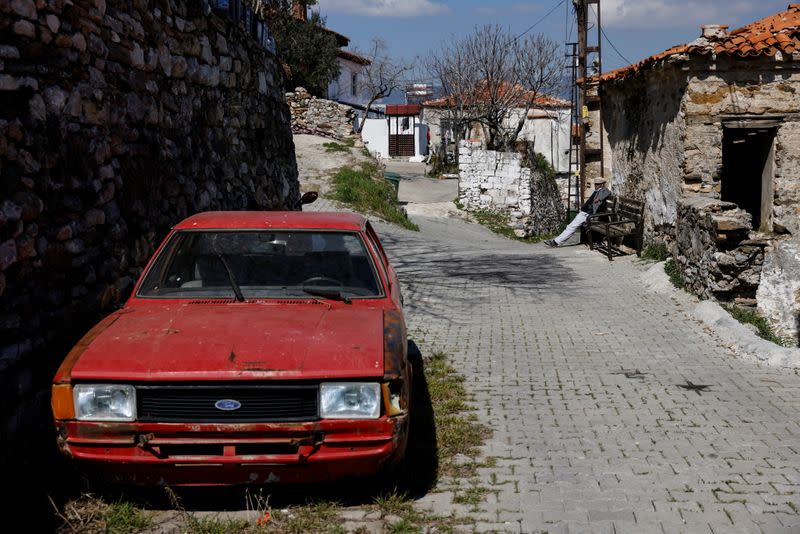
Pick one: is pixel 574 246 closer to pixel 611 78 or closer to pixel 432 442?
pixel 611 78

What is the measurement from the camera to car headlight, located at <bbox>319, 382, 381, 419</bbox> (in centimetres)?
427

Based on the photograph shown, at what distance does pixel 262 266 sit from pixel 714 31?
33.2ft

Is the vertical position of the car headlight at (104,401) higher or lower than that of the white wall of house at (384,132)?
lower

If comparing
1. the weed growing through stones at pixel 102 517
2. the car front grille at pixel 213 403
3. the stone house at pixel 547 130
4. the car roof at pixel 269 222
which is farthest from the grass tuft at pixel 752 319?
the stone house at pixel 547 130

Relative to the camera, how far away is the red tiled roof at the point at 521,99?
1606 inches

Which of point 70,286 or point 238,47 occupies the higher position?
point 238,47

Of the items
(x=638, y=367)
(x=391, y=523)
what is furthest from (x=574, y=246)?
(x=391, y=523)

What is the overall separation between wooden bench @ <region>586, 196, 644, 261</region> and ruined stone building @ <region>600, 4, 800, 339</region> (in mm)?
557

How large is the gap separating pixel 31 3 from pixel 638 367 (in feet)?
19.3

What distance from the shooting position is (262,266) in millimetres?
5734

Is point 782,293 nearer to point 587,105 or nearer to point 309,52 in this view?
point 587,105

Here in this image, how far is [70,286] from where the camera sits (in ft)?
20.1

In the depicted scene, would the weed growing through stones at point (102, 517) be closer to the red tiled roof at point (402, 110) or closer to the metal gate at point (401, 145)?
the red tiled roof at point (402, 110)

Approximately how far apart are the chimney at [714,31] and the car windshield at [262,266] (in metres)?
9.40
